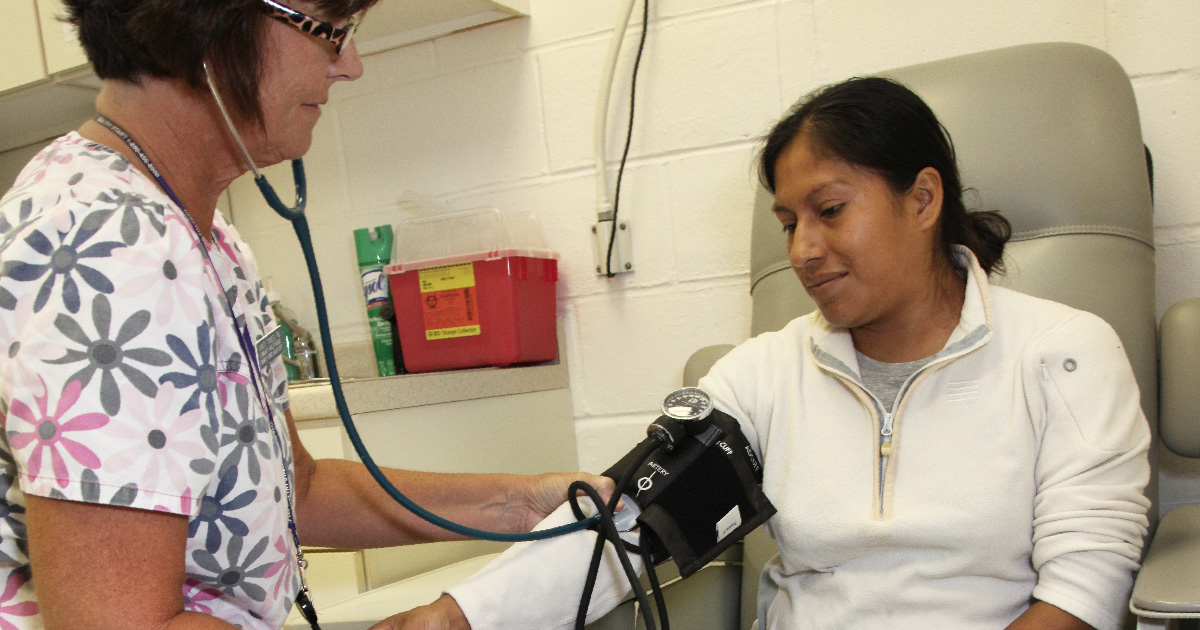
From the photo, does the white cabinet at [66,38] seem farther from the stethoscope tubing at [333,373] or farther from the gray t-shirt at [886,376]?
the gray t-shirt at [886,376]

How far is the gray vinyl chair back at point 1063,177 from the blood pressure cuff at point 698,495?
215 mm

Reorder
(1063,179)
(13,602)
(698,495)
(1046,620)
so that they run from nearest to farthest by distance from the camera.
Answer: (13,602) → (1046,620) → (698,495) → (1063,179)

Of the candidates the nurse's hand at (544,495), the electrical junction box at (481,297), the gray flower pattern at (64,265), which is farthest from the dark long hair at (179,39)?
the electrical junction box at (481,297)

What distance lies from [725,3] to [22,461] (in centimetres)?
129

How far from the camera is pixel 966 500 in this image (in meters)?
0.88

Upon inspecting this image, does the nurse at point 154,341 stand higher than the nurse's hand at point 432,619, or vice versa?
the nurse at point 154,341

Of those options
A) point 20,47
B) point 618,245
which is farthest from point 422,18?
point 20,47

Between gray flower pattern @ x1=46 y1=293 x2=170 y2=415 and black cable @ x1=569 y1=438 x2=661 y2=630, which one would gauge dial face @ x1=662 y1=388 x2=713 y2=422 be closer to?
black cable @ x1=569 y1=438 x2=661 y2=630

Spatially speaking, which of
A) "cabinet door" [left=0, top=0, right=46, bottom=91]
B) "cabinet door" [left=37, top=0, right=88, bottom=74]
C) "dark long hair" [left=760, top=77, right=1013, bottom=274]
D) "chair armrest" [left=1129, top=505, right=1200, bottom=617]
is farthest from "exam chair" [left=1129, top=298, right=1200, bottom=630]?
"cabinet door" [left=0, top=0, right=46, bottom=91]

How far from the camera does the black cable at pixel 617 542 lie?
0.79m

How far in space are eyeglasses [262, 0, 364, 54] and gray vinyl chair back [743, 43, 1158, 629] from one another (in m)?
0.78

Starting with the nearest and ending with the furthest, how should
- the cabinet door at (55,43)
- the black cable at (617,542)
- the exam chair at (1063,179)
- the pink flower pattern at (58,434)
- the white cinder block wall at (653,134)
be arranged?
the pink flower pattern at (58,434) → the black cable at (617,542) → the exam chair at (1063,179) → the white cinder block wall at (653,134) → the cabinet door at (55,43)

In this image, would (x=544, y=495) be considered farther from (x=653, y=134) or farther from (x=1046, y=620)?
(x=653, y=134)

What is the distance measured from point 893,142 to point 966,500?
0.41m
